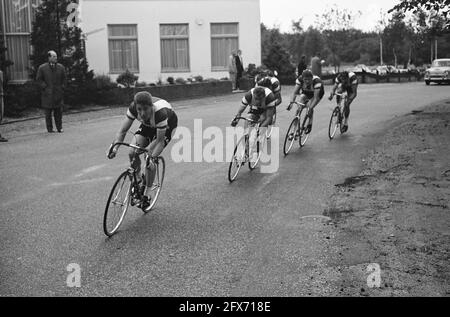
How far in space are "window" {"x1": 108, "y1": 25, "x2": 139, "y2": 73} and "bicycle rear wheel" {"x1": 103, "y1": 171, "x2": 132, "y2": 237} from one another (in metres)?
26.1

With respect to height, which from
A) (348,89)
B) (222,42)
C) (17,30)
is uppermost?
(17,30)

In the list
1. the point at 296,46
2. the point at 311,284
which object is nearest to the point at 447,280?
the point at 311,284

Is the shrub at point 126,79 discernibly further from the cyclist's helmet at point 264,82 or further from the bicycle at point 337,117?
the cyclist's helmet at point 264,82

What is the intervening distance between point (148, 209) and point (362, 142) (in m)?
7.71

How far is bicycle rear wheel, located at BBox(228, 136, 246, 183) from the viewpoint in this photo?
11031 mm

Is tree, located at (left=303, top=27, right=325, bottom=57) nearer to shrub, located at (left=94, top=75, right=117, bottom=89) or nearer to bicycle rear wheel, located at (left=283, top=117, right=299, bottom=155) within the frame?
shrub, located at (left=94, top=75, right=117, bottom=89)

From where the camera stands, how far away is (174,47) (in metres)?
34.2

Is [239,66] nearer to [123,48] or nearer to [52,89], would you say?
[123,48]

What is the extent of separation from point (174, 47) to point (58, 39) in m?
11.1

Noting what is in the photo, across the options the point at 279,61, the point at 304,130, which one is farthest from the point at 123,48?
the point at 304,130

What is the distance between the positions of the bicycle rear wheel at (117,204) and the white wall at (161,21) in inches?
1018

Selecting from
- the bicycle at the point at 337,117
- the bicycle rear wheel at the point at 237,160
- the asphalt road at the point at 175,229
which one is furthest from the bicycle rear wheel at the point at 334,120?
the bicycle rear wheel at the point at 237,160
